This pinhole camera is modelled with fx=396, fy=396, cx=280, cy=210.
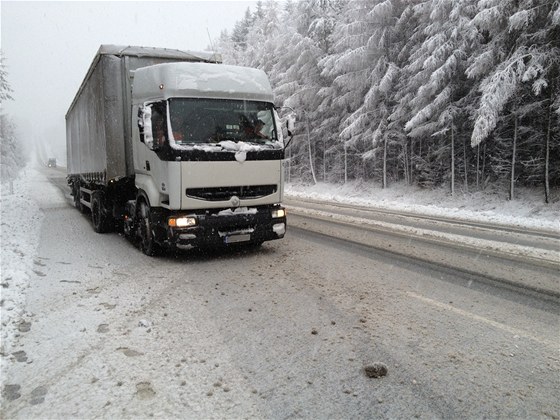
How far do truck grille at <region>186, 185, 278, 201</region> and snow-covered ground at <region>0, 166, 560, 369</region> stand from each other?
2.85 m

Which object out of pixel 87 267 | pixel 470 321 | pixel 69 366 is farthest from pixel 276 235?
pixel 69 366

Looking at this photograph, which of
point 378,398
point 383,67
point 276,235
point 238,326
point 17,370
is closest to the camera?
point 378,398

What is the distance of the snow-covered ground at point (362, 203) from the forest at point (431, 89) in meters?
0.89

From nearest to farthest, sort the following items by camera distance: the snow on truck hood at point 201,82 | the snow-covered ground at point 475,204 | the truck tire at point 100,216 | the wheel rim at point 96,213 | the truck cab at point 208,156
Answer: the truck cab at point 208,156 → the snow on truck hood at point 201,82 → the truck tire at point 100,216 → the wheel rim at point 96,213 → the snow-covered ground at point 475,204

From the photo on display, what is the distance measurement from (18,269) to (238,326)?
412 centimetres

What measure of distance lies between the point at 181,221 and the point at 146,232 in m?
1.34

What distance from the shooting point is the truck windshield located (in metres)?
6.84

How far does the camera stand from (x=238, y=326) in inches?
173

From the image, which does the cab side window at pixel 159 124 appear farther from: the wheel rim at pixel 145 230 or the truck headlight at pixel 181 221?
the wheel rim at pixel 145 230

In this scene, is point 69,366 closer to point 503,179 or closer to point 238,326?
point 238,326

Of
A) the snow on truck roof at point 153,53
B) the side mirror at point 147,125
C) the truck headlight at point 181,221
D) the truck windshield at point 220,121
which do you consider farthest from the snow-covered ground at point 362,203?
the snow on truck roof at point 153,53

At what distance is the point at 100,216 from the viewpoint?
10.2 metres

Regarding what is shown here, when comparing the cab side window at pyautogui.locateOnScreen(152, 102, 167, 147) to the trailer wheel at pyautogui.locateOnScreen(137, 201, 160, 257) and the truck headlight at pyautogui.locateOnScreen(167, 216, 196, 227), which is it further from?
the trailer wheel at pyautogui.locateOnScreen(137, 201, 160, 257)

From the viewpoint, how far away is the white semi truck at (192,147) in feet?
22.3
